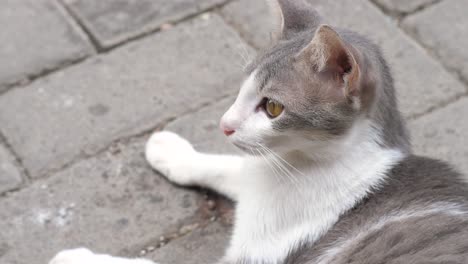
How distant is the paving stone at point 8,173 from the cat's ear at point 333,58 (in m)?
1.39

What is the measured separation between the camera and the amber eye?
222 centimetres

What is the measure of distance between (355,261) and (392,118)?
0.50m

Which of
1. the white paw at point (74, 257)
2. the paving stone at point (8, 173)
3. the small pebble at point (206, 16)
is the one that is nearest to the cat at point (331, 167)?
the white paw at point (74, 257)

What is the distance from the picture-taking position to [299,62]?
2.20 metres

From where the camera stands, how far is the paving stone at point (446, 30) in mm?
3420

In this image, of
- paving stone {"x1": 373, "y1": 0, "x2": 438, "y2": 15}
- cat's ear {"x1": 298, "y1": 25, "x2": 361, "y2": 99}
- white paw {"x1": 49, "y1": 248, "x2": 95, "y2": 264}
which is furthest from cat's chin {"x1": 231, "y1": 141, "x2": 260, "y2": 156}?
paving stone {"x1": 373, "y1": 0, "x2": 438, "y2": 15}

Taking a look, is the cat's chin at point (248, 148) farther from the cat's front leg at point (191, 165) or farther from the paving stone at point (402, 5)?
the paving stone at point (402, 5)

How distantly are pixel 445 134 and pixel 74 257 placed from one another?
1.64 m

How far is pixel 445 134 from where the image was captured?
3117 mm

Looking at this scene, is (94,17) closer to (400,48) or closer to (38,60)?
(38,60)

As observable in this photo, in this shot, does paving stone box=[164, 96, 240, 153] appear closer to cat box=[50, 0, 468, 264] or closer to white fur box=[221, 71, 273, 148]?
cat box=[50, 0, 468, 264]

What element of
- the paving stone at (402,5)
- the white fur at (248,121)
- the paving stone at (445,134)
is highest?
the white fur at (248,121)

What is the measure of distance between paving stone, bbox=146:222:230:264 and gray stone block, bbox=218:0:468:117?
40.5 inches

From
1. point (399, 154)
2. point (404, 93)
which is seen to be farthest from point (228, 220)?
point (404, 93)
